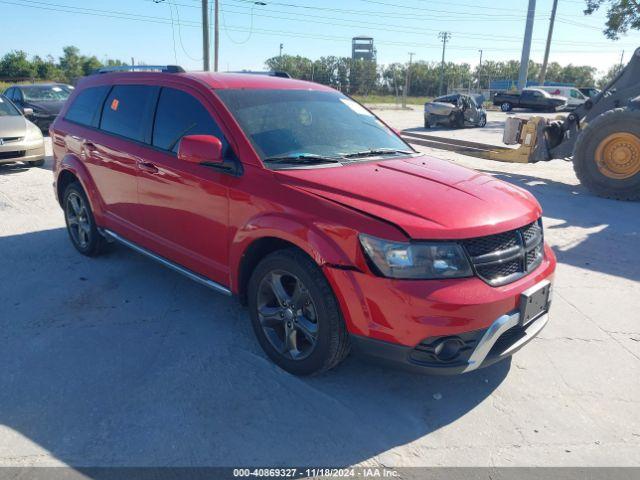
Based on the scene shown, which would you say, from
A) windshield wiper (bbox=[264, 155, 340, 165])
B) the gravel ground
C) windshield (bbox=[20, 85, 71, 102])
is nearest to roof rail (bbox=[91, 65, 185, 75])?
windshield wiper (bbox=[264, 155, 340, 165])

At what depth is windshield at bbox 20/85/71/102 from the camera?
1680 centimetres

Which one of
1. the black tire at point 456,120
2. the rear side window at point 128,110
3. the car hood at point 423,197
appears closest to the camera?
the car hood at point 423,197

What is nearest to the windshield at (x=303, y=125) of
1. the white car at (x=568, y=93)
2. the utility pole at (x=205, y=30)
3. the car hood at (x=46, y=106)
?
the car hood at (x=46, y=106)

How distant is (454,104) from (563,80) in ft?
288

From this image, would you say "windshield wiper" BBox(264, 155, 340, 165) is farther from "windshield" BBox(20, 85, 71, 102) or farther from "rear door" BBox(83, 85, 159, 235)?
"windshield" BBox(20, 85, 71, 102)

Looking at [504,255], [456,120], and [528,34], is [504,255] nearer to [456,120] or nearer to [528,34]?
[456,120]

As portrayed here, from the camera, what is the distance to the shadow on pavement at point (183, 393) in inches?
105

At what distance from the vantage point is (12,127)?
10078 millimetres

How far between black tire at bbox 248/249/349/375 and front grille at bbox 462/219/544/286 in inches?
32.3

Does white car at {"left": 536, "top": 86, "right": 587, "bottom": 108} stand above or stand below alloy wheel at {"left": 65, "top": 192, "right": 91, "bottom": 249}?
above

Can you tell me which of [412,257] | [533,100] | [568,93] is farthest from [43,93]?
[568,93]

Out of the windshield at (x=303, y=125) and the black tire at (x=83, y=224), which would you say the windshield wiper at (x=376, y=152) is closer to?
the windshield at (x=303, y=125)

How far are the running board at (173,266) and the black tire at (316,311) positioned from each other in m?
0.51

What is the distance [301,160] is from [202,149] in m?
0.66
